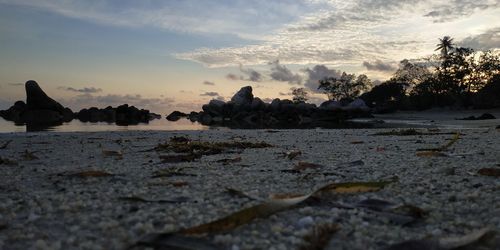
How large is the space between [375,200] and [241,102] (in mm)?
73231

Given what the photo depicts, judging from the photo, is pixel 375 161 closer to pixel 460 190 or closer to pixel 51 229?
pixel 460 190

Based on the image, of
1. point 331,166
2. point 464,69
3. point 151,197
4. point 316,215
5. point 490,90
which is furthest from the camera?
point 464,69

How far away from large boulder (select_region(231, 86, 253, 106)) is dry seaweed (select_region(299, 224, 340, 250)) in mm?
72968

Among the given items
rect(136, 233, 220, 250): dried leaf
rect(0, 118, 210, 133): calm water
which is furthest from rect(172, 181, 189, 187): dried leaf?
rect(0, 118, 210, 133): calm water

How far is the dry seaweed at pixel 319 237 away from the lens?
2.60m

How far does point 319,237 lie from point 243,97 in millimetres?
76017

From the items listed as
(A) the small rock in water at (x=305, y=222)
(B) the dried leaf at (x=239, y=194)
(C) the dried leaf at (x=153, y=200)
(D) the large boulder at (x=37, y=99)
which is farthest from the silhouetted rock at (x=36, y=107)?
(A) the small rock in water at (x=305, y=222)

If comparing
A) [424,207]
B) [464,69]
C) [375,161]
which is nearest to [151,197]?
[424,207]

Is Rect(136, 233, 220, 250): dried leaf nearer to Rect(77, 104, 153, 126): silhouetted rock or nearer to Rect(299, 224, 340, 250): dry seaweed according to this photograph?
Rect(299, 224, 340, 250): dry seaweed

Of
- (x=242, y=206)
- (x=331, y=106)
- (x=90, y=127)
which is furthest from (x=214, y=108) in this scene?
(x=242, y=206)

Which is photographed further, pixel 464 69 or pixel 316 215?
pixel 464 69

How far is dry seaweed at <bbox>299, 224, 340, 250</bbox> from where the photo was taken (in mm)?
2604

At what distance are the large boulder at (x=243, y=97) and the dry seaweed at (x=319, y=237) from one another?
72968 mm

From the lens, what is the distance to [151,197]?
409cm
